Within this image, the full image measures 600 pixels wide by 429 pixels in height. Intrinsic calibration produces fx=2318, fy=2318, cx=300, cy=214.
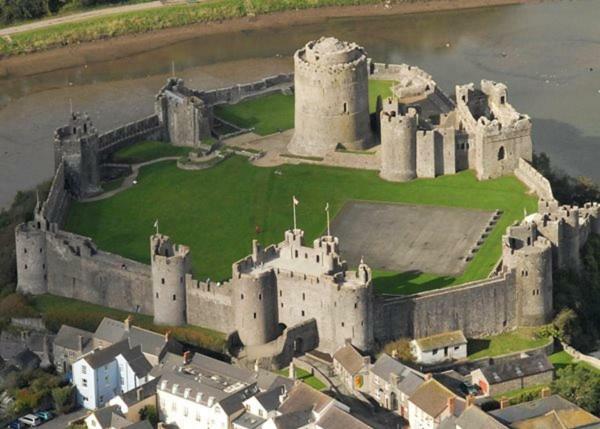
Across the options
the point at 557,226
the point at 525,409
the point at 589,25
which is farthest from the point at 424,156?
the point at 589,25

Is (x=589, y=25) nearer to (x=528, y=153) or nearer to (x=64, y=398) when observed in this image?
(x=528, y=153)

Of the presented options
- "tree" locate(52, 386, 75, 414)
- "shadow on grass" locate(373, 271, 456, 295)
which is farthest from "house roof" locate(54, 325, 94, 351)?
"shadow on grass" locate(373, 271, 456, 295)

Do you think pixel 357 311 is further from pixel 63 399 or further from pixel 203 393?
pixel 63 399

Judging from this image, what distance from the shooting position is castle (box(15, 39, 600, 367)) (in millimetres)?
80500

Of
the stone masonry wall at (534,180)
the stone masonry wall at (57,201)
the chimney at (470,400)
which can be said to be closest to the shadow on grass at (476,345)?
the chimney at (470,400)

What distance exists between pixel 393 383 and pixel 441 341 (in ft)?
14.2

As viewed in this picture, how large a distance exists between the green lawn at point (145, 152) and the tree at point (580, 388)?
2532cm

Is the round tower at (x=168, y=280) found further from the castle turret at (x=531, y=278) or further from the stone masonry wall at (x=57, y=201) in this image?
the castle turret at (x=531, y=278)

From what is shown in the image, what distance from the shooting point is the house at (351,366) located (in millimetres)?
77750

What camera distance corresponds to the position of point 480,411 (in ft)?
239

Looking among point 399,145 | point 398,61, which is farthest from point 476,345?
point 398,61

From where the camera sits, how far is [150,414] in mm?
76438

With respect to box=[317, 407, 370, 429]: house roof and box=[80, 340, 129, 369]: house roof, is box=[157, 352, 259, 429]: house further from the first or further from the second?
box=[317, 407, 370, 429]: house roof

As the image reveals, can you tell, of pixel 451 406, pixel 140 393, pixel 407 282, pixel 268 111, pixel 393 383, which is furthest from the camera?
pixel 268 111
